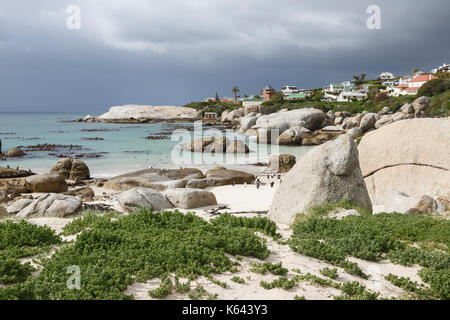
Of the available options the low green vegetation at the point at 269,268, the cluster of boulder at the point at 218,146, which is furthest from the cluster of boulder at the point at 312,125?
the low green vegetation at the point at 269,268

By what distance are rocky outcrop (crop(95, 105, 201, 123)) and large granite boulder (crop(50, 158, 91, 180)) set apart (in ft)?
285

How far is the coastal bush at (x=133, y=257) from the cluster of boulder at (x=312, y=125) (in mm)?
42789

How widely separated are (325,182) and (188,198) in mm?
6437

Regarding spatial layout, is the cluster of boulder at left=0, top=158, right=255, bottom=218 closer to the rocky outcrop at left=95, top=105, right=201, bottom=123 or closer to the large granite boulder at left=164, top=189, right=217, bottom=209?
the large granite boulder at left=164, top=189, right=217, bottom=209

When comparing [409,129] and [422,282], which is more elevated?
[409,129]

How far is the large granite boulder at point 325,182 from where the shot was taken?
35.3 ft

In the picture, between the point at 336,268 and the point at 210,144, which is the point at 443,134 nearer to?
the point at 336,268

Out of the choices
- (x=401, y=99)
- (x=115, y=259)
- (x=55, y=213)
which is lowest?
(x=55, y=213)

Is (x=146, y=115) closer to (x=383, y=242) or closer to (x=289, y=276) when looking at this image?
(x=383, y=242)

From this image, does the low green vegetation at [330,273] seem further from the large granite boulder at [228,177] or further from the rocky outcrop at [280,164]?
Result: the rocky outcrop at [280,164]

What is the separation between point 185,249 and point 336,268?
107 inches
